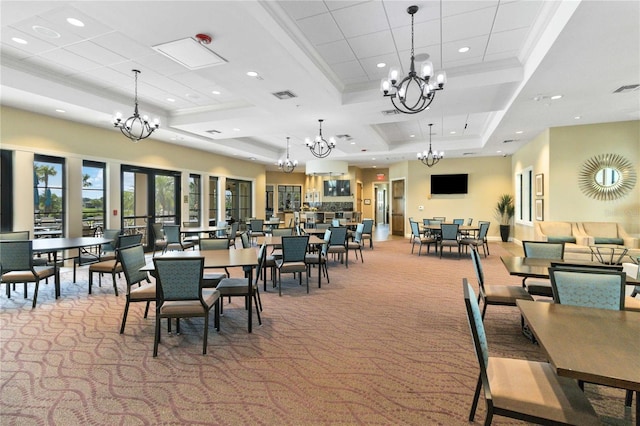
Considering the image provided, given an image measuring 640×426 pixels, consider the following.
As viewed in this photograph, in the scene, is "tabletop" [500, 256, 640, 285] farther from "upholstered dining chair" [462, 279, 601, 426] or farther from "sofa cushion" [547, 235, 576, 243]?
"sofa cushion" [547, 235, 576, 243]

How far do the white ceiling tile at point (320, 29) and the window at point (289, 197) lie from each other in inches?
533

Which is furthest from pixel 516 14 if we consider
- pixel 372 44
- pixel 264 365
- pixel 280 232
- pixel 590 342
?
pixel 280 232

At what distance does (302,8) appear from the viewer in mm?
3850

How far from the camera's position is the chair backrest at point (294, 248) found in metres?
5.29

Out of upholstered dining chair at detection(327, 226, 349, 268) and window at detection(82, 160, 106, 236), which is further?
window at detection(82, 160, 106, 236)

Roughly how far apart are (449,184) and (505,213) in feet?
7.73

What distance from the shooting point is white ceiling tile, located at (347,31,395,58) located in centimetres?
450

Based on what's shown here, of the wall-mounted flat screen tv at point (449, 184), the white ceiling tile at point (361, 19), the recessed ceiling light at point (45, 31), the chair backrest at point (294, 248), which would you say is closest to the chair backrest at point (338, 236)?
the chair backrest at point (294, 248)

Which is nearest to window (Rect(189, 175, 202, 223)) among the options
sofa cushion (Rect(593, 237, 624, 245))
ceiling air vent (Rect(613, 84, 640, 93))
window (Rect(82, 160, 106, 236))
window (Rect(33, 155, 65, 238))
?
window (Rect(82, 160, 106, 236))

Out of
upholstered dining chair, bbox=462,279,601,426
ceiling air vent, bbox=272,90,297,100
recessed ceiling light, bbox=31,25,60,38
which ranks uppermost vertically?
recessed ceiling light, bbox=31,25,60,38

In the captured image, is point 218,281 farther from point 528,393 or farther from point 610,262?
point 610,262

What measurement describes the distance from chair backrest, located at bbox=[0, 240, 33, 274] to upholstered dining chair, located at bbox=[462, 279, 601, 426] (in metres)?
5.68

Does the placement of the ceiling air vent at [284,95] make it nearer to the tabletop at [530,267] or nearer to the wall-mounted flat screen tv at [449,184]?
the tabletop at [530,267]

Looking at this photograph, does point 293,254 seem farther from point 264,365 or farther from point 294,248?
point 264,365
